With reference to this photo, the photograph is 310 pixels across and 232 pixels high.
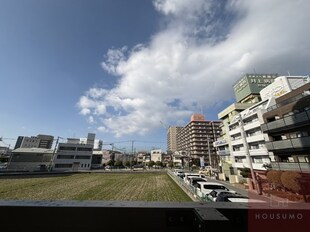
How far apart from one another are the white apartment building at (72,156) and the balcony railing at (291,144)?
45529 millimetres

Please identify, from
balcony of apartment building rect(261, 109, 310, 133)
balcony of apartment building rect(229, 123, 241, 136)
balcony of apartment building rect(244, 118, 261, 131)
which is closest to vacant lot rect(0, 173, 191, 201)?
balcony of apartment building rect(261, 109, 310, 133)

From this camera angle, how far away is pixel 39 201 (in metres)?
1.39

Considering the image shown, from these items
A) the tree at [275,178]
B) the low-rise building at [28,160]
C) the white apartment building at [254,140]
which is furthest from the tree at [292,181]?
the low-rise building at [28,160]

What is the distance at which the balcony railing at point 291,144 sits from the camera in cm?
1338

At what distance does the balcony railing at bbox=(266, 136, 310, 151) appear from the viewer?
13375 millimetres

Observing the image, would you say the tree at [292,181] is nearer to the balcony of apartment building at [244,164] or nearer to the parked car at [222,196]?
the parked car at [222,196]

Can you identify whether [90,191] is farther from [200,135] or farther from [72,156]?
[200,135]

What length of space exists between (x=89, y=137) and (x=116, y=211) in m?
64.4

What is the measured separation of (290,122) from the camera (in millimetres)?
15039

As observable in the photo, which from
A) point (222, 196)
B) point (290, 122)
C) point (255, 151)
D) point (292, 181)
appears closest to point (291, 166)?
point (292, 181)

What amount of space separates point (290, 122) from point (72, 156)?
4873 cm

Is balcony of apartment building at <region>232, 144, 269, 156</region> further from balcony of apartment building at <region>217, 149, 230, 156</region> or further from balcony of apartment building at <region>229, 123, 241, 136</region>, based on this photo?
balcony of apartment building at <region>229, 123, 241, 136</region>

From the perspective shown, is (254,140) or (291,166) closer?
(291,166)

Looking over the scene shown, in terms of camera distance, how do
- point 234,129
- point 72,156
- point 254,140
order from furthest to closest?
1. point 72,156
2. point 234,129
3. point 254,140
